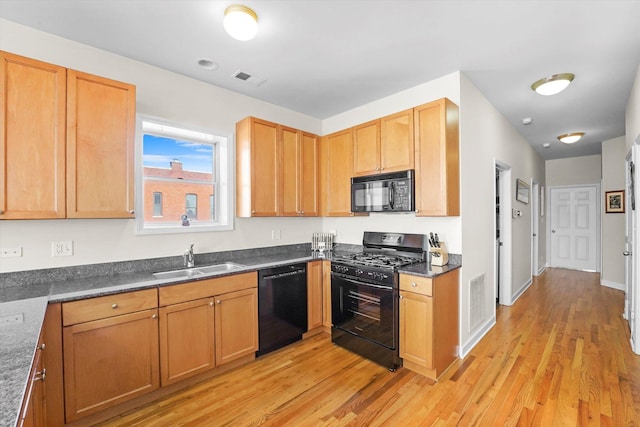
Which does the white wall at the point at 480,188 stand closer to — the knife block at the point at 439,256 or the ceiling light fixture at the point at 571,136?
the knife block at the point at 439,256

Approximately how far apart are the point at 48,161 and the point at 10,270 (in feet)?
2.75

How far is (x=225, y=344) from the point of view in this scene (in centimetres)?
253

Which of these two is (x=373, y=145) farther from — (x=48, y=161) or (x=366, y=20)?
(x=48, y=161)

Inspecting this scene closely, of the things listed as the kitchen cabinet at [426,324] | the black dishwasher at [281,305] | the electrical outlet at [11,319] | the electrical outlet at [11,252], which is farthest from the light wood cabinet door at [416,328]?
the electrical outlet at [11,252]

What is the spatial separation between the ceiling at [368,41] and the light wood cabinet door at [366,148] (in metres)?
0.41

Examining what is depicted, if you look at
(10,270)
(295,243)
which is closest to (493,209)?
(295,243)

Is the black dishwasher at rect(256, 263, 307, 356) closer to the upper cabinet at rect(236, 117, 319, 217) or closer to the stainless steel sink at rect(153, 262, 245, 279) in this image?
the stainless steel sink at rect(153, 262, 245, 279)

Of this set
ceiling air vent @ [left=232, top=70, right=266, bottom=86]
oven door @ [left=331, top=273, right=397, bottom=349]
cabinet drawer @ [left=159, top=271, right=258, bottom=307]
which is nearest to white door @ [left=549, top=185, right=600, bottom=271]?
oven door @ [left=331, top=273, right=397, bottom=349]

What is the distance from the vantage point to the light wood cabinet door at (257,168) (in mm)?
3088

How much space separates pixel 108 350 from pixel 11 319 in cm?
68

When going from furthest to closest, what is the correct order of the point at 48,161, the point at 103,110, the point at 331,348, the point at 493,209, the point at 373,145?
the point at 493,209, the point at 373,145, the point at 331,348, the point at 103,110, the point at 48,161

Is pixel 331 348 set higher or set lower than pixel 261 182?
lower

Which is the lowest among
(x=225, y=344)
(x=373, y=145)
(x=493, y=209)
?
(x=225, y=344)

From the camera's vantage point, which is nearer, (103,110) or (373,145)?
(103,110)
